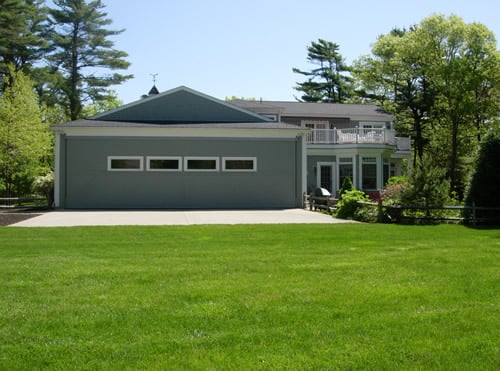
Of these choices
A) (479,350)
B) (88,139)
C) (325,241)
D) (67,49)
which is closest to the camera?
(479,350)

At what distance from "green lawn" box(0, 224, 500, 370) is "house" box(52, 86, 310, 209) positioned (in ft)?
39.5

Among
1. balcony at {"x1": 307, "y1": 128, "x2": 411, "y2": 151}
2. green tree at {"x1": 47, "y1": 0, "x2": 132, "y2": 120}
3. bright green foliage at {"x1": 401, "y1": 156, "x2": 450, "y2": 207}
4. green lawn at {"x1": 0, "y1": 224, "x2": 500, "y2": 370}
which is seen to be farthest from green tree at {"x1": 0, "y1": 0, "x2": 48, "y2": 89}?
green lawn at {"x1": 0, "y1": 224, "x2": 500, "y2": 370}

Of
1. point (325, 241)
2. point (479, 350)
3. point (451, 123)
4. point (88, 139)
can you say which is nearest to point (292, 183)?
point (88, 139)

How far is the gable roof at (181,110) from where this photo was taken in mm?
23166

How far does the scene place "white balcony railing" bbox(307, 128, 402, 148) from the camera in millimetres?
27922

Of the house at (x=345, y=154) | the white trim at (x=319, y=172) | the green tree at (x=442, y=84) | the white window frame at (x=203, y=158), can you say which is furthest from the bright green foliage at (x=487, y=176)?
the white trim at (x=319, y=172)

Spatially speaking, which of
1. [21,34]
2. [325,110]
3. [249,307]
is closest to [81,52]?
[21,34]

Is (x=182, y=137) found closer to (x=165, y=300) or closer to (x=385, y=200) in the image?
(x=385, y=200)

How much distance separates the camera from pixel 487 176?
50.0ft

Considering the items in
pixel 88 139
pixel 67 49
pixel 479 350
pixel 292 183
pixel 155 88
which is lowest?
pixel 479 350

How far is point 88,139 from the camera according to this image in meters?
21.5

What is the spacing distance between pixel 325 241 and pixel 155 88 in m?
22.7

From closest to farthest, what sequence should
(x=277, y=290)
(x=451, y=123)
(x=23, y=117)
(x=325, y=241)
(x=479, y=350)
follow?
(x=479, y=350)
(x=277, y=290)
(x=325, y=241)
(x=23, y=117)
(x=451, y=123)

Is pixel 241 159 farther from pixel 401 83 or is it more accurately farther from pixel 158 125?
pixel 401 83
